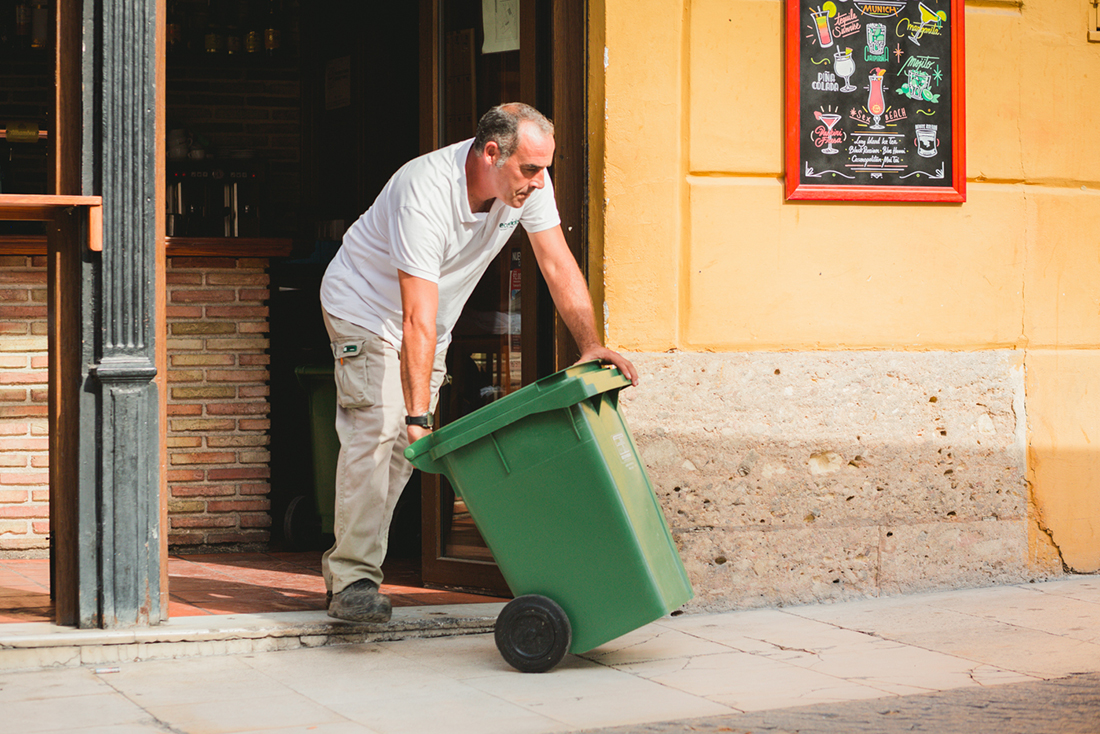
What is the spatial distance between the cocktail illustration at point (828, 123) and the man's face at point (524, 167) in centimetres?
159

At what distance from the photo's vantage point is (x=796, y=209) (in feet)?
16.6

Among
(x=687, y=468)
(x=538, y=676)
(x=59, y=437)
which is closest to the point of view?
(x=538, y=676)

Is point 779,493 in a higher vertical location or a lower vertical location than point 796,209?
lower

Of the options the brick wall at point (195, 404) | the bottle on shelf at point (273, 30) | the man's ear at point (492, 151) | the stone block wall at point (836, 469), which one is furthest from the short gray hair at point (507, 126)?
the bottle on shelf at point (273, 30)

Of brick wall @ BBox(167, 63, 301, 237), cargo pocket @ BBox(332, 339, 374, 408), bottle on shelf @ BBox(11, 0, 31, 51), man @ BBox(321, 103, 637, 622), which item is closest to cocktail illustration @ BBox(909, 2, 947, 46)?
man @ BBox(321, 103, 637, 622)

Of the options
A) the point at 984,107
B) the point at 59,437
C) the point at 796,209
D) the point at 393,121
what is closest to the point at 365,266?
the point at 59,437

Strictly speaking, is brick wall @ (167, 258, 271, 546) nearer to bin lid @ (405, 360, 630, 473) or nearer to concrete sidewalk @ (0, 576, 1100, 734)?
concrete sidewalk @ (0, 576, 1100, 734)

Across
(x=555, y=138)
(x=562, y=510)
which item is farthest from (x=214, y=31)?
(x=562, y=510)

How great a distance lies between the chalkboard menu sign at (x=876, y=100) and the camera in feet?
16.6

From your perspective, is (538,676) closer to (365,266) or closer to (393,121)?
(365,266)

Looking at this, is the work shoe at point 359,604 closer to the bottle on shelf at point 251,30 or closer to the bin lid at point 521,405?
the bin lid at point 521,405

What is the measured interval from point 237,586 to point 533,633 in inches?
74.3

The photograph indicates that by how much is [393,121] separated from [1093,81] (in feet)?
13.8

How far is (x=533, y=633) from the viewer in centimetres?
387
